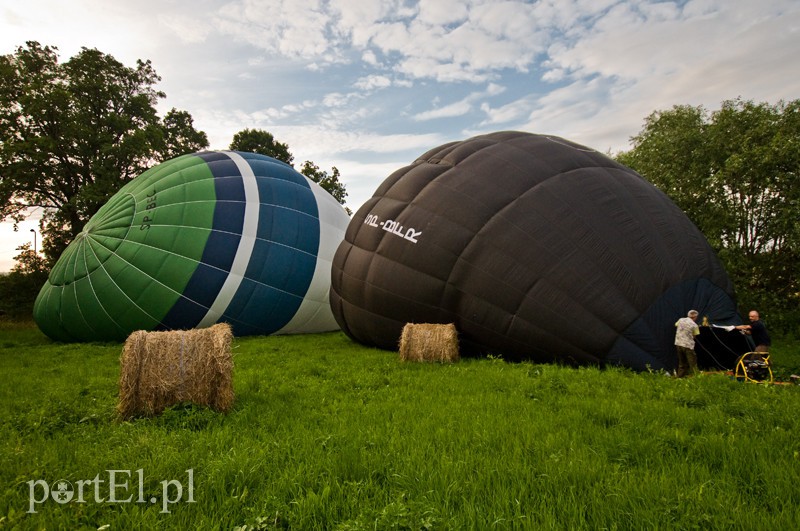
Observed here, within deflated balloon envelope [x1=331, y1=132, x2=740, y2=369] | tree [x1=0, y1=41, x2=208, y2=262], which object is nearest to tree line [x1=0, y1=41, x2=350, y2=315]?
tree [x1=0, y1=41, x2=208, y2=262]

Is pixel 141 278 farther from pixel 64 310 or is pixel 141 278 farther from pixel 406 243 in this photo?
pixel 406 243

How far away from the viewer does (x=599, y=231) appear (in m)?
8.50

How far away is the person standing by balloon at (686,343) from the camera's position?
25.7 feet

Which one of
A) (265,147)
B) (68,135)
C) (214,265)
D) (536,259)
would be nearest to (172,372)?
(536,259)

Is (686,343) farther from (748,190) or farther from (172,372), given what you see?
(748,190)

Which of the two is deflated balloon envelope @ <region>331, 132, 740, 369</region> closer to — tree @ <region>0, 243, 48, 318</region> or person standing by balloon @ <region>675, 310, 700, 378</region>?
person standing by balloon @ <region>675, 310, 700, 378</region>

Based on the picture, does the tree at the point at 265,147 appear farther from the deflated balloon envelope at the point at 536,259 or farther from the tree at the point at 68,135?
the deflated balloon envelope at the point at 536,259

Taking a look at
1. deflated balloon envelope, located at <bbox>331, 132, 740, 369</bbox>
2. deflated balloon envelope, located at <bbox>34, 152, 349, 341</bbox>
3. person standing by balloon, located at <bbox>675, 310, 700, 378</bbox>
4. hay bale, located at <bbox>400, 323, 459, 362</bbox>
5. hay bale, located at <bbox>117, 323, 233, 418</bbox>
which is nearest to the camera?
hay bale, located at <bbox>117, 323, 233, 418</bbox>

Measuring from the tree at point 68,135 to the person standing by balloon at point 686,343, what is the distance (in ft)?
83.0

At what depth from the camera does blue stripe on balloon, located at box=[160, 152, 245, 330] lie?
13289 mm

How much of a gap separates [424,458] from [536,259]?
18.0 feet

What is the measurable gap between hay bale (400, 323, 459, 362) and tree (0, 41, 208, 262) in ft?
69.0

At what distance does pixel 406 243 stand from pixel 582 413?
18.6 feet

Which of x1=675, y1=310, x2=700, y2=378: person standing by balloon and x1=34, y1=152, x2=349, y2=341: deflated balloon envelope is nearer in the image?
x1=675, y1=310, x2=700, y2=378: person standing by balloon
